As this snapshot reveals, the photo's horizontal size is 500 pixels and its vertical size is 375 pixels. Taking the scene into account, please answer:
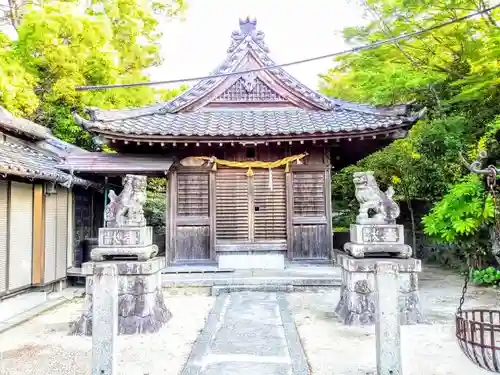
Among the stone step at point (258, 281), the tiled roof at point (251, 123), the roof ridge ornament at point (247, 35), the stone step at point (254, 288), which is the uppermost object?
the roof ridge ornament at point (247, 35)

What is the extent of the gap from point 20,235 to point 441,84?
11.1 meters

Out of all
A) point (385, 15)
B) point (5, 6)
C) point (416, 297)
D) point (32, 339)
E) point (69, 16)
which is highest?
point (5, 6)

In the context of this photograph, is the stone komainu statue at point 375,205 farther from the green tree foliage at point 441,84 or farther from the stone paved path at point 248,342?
the stone paved path at point 248,342

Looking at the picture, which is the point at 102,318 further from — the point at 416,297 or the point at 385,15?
the point at 385,15

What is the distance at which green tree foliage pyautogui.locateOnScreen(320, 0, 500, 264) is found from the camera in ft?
27.7

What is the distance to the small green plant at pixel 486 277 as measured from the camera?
9.96m

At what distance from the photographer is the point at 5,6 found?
18.4 metres

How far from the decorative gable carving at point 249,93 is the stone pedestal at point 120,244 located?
21.7ft

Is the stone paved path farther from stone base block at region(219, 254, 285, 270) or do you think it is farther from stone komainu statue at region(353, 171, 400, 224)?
stone base block at region(219, 254, 285, 270)

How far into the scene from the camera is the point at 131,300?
6559mm

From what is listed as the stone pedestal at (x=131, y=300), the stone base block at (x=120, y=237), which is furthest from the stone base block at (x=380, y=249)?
the stone base block at (x=120, y=237)

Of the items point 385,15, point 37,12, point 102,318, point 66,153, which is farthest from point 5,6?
point 102,318

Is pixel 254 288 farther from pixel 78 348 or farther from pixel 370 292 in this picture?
pixel 78 348

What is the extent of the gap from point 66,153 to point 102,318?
829cm
